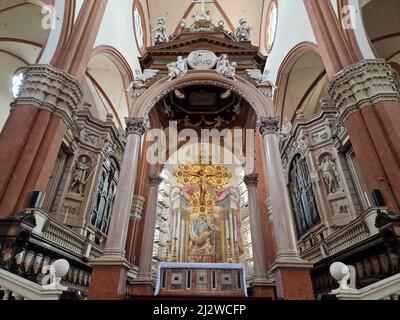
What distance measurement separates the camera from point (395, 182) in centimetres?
517

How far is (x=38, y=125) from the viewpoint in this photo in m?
6.12

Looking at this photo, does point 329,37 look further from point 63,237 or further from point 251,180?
point 63,237

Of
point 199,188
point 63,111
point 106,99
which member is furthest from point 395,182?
point 106,99

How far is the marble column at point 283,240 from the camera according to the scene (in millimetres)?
4328

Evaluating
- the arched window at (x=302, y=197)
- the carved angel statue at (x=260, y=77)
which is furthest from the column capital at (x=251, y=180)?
the carved angel statue at (x=260, y=77)

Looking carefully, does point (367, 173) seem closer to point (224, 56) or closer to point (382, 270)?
point (382, 270)

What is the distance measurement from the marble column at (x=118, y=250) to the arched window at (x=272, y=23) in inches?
413

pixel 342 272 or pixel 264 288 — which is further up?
pixel 264 288

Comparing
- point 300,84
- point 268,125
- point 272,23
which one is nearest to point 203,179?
point 268,125

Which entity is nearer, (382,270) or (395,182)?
(382,270)

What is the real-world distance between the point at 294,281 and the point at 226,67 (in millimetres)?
5104

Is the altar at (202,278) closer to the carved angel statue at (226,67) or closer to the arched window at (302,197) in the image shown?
the arched window at (302,197)

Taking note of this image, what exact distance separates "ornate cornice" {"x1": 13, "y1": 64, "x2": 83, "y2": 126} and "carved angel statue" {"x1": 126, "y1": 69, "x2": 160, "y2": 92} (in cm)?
153

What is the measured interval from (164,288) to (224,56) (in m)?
5.98
